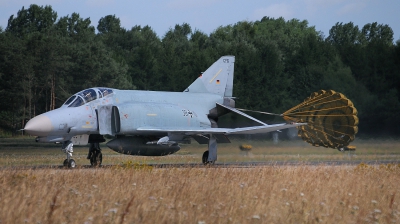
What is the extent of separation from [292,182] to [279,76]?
1388 inches

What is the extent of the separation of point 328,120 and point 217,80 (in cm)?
477

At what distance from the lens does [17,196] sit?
8.80 meters

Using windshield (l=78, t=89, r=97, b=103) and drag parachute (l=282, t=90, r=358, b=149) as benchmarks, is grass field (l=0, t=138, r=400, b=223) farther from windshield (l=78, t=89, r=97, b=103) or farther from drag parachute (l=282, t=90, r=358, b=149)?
drag parachute (l=282, t=90, r=358, b=149)

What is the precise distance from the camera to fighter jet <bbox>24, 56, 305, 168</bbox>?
1738cm

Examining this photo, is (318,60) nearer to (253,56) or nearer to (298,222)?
(253,56)

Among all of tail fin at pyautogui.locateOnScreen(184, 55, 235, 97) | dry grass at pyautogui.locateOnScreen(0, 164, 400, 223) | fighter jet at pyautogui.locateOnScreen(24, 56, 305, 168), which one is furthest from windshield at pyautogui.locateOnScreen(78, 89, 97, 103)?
dry grass at pyautogui.locateOnScreen(0, 164, 400, 223)

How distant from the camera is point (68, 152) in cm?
1738

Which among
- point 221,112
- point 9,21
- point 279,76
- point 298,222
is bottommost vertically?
point 298,222

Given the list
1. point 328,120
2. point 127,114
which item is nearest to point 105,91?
point 127,114

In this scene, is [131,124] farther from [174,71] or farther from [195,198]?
[174,71]

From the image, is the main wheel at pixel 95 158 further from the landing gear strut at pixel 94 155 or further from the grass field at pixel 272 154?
the grass field at pixel 272 154

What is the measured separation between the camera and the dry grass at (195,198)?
7543 millimetres

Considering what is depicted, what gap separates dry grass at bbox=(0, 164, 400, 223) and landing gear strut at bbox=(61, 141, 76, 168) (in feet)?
12.6

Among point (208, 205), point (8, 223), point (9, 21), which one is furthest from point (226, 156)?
point (9, 21)
